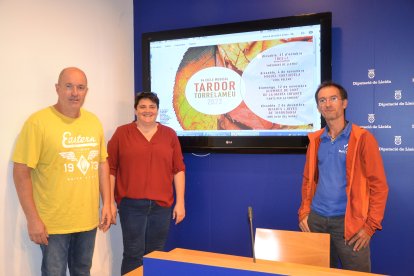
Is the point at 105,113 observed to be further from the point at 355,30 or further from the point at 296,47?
the point at 355,30

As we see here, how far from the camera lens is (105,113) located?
3242mm

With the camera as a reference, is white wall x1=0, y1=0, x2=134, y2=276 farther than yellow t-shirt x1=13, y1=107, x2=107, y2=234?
Yes

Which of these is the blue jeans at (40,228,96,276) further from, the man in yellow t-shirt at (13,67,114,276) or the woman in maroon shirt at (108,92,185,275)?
the woman in maroon shirt at (108,92,185,275)

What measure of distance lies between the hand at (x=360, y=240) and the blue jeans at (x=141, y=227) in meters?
1.34

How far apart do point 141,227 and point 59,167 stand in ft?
2.71

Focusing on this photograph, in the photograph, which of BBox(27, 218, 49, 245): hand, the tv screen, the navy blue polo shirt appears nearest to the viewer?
BBox(27, 218, 49, 245): hand

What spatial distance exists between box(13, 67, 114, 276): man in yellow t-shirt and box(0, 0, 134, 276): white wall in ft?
1.05

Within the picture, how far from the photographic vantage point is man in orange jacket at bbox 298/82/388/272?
211 cm

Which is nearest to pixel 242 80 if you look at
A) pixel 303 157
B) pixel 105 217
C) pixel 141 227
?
pixel 303 157

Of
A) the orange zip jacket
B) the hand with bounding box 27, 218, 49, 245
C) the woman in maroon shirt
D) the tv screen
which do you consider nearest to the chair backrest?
the orange zip jacket

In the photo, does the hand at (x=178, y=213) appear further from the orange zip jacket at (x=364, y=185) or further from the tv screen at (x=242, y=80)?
the orange zip jacket at (x=364, y=185)

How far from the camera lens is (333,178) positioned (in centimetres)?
223

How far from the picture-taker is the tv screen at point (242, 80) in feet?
9.25

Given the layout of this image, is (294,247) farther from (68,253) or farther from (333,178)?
(68,253)
